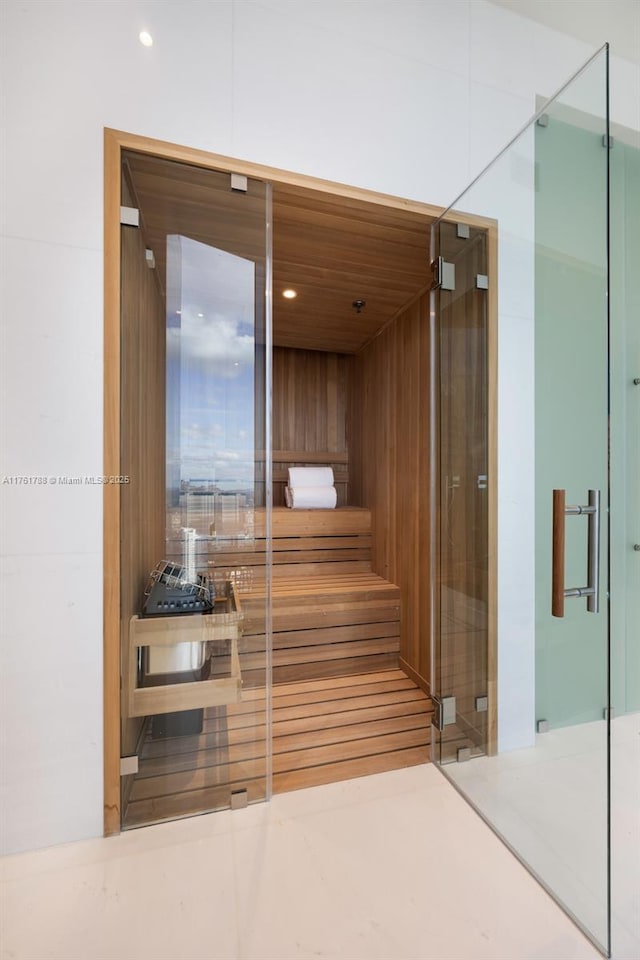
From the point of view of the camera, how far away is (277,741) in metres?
1.84

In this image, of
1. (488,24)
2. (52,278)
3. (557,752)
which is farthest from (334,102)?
(557,752)

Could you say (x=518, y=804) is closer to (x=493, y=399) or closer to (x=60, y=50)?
(x=493, y=399)

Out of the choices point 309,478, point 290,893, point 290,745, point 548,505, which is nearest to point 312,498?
point 309,478

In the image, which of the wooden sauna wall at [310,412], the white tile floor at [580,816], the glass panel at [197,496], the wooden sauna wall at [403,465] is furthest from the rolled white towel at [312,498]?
the white tile floor at [580,816]

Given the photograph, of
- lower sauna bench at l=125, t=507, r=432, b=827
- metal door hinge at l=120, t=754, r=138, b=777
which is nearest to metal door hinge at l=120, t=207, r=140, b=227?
lower sauna bench at l=125, t=507, r=432, b=827

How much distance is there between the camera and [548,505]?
136cm

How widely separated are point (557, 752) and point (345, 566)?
5.72ft

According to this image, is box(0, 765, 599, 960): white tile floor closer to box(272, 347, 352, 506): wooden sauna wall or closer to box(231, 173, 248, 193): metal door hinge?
box(231, 173, 248, 193): metal door hinge

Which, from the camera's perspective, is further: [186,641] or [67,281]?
[186,641]

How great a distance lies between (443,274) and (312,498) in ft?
5.69

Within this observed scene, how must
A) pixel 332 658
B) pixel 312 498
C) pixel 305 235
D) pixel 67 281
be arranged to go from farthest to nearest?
pixel 312 498
pixel 332 658
pixel 305 235
pixel 67 281

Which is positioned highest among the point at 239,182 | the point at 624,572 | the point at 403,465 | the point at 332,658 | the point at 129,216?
the point at 239,182

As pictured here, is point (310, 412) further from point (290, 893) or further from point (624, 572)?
point (290, 893)

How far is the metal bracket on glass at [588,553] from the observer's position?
1123 mm
